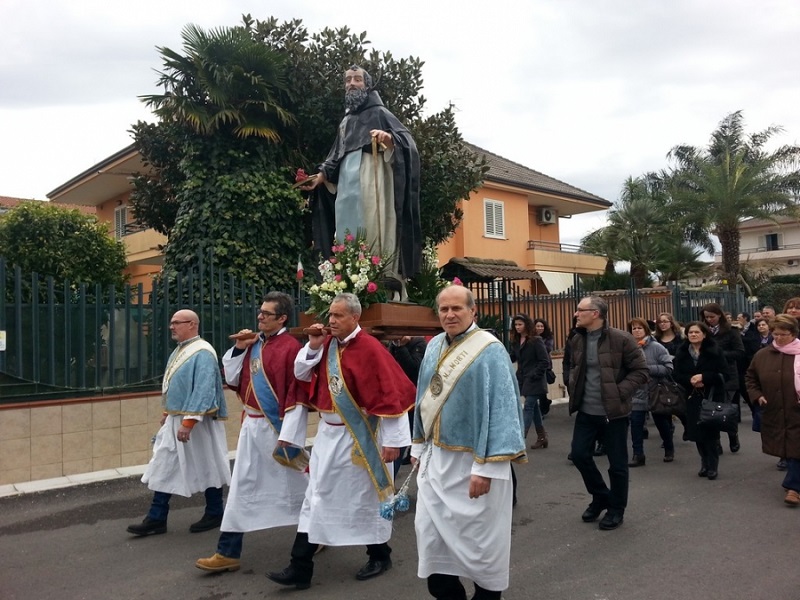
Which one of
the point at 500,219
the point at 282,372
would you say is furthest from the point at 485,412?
the point at 500,219

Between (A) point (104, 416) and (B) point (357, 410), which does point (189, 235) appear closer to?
(A) point (104, 416)

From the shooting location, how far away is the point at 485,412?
3732mm

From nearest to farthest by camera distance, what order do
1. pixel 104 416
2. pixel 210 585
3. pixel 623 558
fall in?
pixel 210 585, pixel 623 558, pixel 104 416

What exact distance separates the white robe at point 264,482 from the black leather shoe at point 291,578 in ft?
1.76

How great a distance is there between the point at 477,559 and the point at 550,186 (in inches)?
982

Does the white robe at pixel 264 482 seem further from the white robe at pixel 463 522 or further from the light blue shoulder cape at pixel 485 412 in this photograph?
the light blue shoulder cape at pixel 485 412

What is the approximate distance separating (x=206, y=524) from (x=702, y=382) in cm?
518

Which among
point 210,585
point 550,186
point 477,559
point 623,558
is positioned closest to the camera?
point 477,559

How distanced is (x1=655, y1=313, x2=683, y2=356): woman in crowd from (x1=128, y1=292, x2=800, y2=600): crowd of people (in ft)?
4.85

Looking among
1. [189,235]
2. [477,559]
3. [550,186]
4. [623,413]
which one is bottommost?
[477,559]

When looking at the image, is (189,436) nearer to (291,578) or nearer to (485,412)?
(291,578)

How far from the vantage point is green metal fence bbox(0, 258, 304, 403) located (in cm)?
805

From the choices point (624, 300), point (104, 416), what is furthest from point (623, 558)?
point (624, 300)

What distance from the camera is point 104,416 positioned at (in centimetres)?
848
